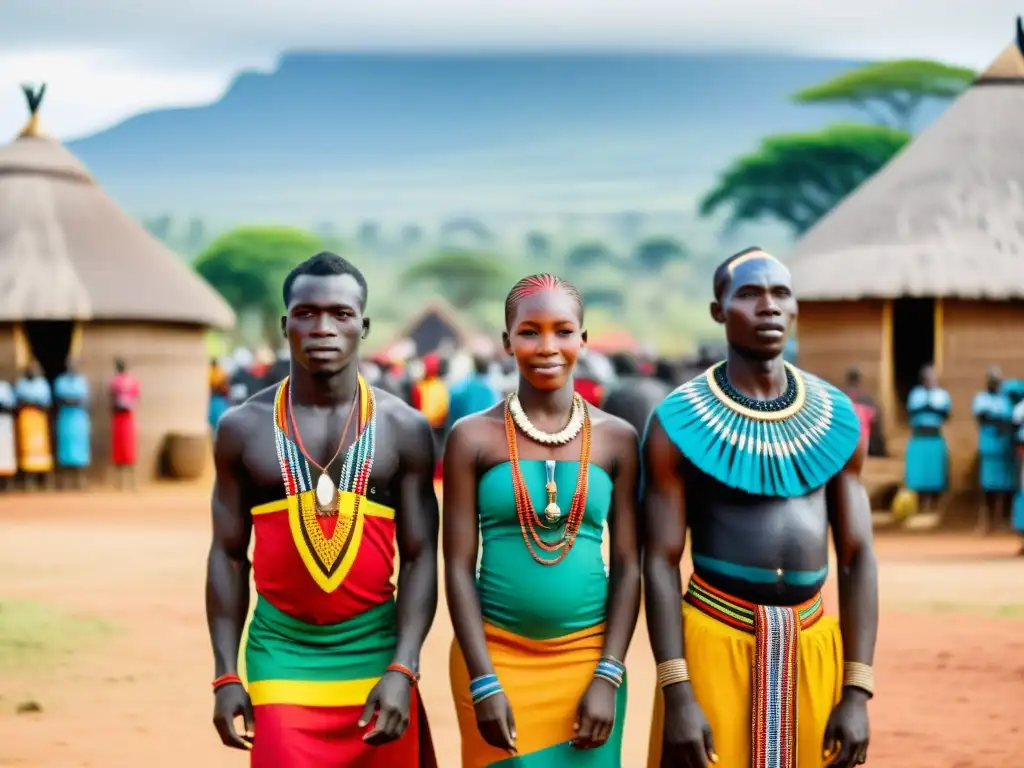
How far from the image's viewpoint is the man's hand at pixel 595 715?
3486mm

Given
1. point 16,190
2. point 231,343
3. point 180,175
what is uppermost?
point 180,175

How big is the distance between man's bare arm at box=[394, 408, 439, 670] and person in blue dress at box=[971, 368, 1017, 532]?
11.5m

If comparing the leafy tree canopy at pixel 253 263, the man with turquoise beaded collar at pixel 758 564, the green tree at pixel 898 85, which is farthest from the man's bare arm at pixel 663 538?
the green tree at pixel 898 85

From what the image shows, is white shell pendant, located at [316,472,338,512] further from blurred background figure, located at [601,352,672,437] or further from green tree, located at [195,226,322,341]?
green tree, located at [195,226,322,341]

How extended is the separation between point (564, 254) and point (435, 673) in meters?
84.4

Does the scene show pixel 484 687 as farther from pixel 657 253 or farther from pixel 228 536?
pixel 657 253

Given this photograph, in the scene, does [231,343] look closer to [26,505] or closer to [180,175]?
[180,175]

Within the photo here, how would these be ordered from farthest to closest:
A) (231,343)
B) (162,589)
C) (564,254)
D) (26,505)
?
(564,254), (231,343), (26,505), (162,589)

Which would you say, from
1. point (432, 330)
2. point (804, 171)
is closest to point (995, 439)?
point (432, 330)

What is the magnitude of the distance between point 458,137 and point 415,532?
341 ft

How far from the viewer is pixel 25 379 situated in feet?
64.1

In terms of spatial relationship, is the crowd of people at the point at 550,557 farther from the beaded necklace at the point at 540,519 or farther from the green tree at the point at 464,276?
→ the green tree at the point at 464,276

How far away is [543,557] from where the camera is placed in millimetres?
3600

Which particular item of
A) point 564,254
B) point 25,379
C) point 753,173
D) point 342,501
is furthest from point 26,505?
point 564,254
